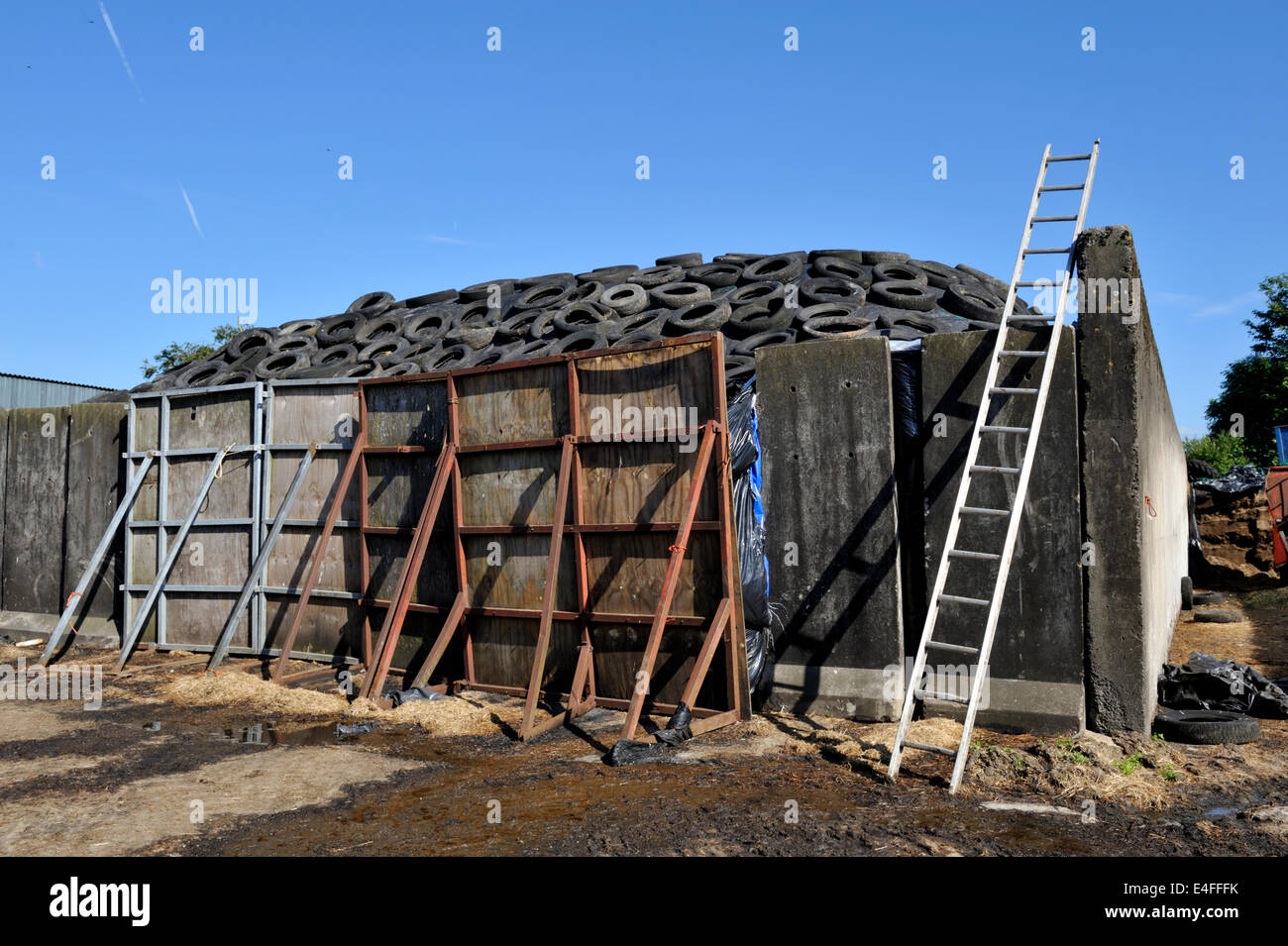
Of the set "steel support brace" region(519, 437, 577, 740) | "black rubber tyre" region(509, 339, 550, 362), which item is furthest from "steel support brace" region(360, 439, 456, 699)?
"black rubber tyre" region(509, 339, 550, 362)

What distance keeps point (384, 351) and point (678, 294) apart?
4.43 metres

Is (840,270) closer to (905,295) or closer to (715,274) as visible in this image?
(905,295)

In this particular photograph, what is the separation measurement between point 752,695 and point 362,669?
414cm

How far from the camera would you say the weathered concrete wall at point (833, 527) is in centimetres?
711

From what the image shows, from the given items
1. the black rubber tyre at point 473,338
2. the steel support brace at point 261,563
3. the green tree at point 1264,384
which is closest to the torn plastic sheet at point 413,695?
the steel support brace at point 261,563

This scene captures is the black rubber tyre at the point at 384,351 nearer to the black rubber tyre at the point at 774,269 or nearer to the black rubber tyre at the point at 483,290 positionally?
the black rubber tyre at the point at 483,290

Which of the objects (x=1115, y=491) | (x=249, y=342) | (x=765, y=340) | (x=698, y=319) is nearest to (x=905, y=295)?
(x=765, y=340)

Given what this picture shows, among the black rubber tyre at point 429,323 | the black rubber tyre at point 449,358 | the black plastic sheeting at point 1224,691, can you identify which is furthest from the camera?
the black rubber tyre at point 429,323

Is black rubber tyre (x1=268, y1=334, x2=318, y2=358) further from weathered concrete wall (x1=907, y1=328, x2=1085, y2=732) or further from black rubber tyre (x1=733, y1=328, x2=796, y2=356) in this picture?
weathered concrete wall (x1=907, y1=328, x2=1085, y2=732)

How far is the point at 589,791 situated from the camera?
18.3 feet

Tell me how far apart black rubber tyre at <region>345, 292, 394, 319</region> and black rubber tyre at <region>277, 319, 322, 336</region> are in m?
0.63

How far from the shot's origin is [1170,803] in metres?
5.24

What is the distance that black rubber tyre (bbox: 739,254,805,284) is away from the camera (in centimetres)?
1271

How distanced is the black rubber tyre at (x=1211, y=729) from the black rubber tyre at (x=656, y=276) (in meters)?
9.01
